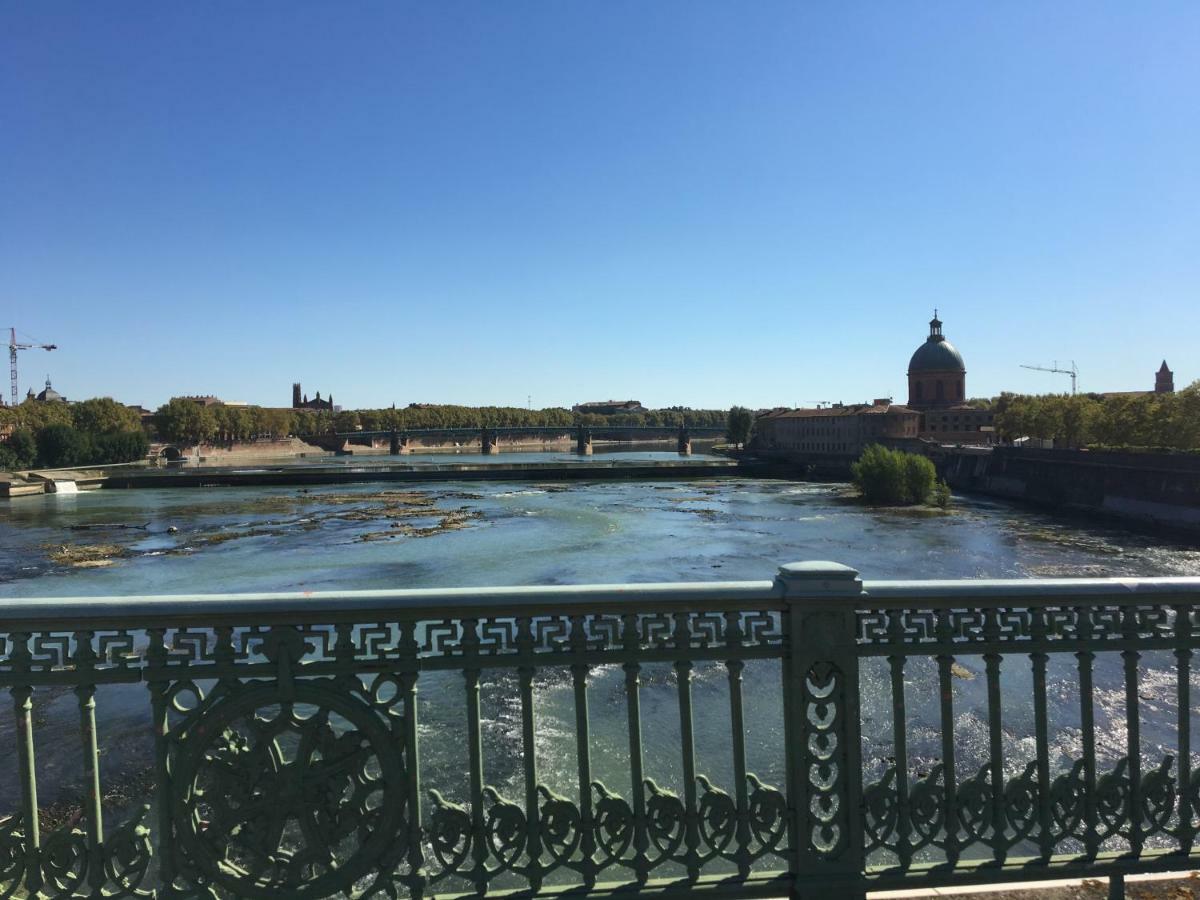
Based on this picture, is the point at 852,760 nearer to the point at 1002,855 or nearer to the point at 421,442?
the point at 1002,855

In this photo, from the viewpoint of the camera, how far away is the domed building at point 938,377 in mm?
95188

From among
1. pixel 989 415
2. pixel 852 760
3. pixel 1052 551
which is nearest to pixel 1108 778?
pixel 852 760

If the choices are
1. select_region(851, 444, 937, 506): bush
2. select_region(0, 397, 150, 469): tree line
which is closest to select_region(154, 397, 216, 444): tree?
select_region(0, 397, 150, 469): tree line

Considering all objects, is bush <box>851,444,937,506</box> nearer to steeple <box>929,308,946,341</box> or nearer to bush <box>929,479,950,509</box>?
bush <box>929,479,950,509</box>

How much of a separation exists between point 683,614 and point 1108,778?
1.95 metres

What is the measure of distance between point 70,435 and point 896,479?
254ft

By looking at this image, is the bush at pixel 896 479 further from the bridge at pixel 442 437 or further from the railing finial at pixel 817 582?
the bridge at pixel 442 437

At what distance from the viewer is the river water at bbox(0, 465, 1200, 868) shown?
11.5m

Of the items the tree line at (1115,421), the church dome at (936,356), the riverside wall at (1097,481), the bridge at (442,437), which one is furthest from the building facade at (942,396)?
the bridge at (442,437)

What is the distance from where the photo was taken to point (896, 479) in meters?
51.0

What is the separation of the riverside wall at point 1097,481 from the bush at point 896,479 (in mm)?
7700

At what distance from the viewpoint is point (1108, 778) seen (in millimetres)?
3344

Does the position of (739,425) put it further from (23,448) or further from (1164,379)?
(23,448)

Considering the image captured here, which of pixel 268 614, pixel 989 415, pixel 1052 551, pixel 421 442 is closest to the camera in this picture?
pixel 268 614
